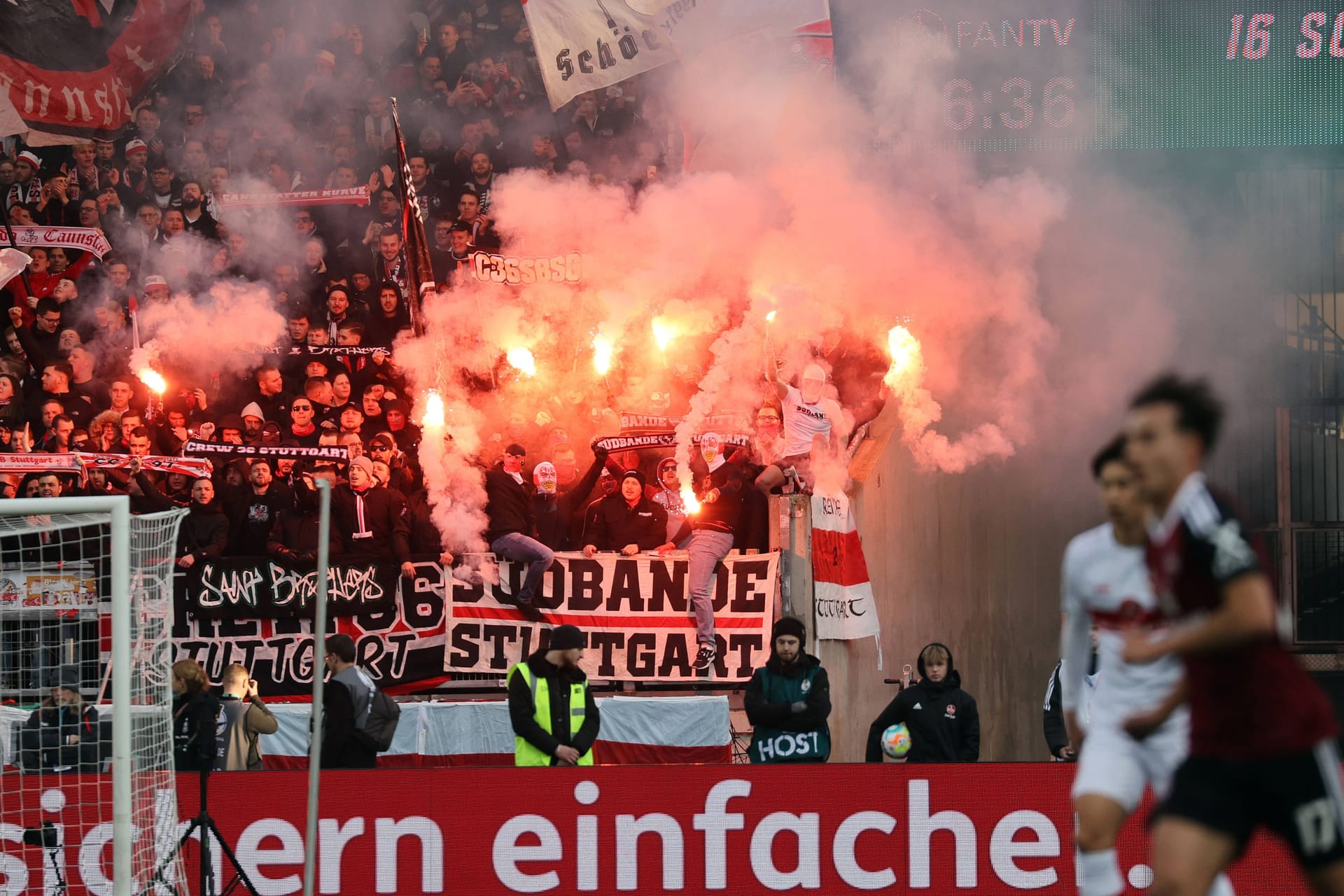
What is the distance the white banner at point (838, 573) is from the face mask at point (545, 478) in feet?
6.78

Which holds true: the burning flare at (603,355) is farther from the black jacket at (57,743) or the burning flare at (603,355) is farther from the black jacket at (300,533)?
the black jacket at (57,743)

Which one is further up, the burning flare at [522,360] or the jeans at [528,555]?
the burning flare at [522,360]

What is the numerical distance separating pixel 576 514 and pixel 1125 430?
26.1 ft

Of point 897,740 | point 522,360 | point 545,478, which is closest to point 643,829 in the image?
point 897,740

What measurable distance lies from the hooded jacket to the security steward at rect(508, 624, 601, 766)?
155 centimetres

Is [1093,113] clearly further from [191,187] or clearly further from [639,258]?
[191,187]

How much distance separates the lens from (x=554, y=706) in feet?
23.9

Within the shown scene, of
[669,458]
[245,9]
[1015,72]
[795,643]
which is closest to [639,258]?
[669,458]

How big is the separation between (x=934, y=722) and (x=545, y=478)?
4.56m

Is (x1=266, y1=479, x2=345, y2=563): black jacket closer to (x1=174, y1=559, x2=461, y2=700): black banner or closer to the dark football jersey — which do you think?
(x1=174, y1=559, x2=461, y2=700): black banner

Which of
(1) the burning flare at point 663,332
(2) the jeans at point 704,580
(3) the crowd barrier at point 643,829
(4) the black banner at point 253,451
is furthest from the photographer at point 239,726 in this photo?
(1) the burning flare at point 663,332

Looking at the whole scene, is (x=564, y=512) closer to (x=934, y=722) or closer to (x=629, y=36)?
(x=934, y=722)

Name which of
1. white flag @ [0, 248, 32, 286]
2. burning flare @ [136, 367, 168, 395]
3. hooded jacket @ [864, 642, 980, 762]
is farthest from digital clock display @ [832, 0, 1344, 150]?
white flag @ [0, 248, 32, 286]

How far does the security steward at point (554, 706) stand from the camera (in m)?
7.18
